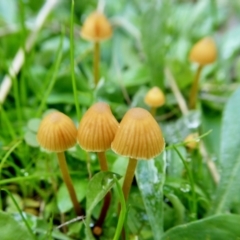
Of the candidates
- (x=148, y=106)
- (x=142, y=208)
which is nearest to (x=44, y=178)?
(x=142, y=208)

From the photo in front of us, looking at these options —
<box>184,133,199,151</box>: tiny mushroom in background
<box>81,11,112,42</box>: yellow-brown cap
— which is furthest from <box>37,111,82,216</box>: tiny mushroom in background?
<box>81,11,112,42</box>: yellow-brown cap

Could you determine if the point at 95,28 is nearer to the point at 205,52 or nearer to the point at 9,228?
the point at 205,52

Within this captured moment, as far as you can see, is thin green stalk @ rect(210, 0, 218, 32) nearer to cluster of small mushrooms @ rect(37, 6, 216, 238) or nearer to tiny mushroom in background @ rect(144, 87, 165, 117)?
tiny mushroom in background @ rect(144, 87, 165, 117)

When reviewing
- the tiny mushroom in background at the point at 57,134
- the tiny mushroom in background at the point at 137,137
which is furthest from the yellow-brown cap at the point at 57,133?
the tiny mushroom in background at the point at 137,137

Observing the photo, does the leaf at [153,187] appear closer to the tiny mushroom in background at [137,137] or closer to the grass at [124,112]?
the grass at [124,112]

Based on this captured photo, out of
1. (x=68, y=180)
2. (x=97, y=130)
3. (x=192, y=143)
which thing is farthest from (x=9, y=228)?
(x=192, y=143)

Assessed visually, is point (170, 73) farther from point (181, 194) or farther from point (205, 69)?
point (181, 194)
